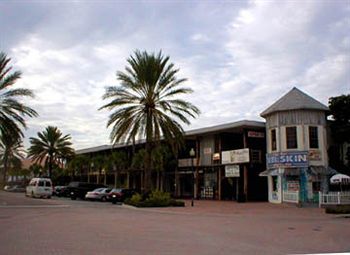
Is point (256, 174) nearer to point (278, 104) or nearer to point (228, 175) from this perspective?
point (228, 175)

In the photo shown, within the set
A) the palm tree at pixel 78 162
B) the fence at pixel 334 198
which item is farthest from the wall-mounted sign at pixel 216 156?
the palm tree at pixel 78 162

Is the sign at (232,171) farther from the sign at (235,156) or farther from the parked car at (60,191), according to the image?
the parked car at (60,191)

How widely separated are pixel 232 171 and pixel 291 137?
7.59 m

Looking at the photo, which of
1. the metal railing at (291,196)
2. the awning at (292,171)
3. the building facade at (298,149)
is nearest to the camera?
the metal railing at (291,196)

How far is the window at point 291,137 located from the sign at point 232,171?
6429 millimetres

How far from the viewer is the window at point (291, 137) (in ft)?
116

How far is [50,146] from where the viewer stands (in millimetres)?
63781

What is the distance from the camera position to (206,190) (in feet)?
152

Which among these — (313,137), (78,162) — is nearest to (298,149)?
(313,137)

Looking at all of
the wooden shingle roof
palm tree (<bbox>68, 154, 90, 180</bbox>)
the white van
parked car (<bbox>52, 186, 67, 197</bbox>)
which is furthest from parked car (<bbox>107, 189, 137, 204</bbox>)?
palm tree (<bbox>68, 154, 90, 180</bbox>)

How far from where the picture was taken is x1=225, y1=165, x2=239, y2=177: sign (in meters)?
40.4

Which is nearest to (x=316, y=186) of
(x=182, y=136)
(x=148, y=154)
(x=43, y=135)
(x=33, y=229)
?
(x=182, y=136)

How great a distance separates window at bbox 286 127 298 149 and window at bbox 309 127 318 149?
116cm

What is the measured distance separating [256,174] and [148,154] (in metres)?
14.1
